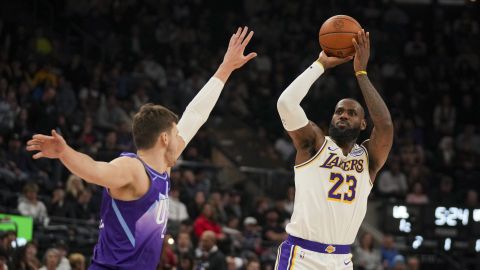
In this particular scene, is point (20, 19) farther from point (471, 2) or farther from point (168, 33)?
point (471, 2)

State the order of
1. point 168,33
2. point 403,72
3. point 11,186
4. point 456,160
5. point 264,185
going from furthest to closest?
point 403,72
point 168,33
point 456,160
point 264,185
point 11,186

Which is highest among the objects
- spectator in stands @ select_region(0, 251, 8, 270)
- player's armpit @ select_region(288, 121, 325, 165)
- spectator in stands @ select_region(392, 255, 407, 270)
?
player's armpit @ select_region(288, 121, 325, 165)

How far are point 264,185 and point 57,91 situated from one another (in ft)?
14.6

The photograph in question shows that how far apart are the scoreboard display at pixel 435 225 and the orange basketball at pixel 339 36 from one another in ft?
31.7

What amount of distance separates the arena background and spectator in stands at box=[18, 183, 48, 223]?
3 cm

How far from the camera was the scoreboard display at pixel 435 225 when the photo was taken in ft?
56.7

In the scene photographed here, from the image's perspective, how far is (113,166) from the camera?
563 cm

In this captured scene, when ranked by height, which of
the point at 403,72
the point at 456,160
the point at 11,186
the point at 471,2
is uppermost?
the point at 471,2

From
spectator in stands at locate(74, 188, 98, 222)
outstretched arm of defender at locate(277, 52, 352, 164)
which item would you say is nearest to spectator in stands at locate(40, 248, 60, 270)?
spectator in stands at locate(74, 188, 98, 222)

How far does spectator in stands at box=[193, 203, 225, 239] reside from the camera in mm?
15594

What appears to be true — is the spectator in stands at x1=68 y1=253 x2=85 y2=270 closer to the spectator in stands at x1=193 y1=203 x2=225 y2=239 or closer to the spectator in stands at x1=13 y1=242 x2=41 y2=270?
the spectator in stands at x1=13 y1=242 x2=41 y2=270

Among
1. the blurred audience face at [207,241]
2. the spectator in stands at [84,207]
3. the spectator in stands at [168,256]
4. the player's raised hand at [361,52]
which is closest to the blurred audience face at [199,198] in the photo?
the spectator in stands at [84,207]

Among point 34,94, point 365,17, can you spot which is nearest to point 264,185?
point 34,94

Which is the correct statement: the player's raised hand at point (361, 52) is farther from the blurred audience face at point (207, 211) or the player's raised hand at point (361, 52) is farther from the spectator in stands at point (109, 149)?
the spectator in stands at point (109, 149)
